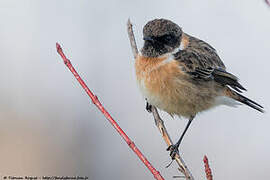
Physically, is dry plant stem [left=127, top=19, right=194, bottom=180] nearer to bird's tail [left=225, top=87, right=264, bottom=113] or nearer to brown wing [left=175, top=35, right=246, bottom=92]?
brown wing [left=175, top=35, right=246, bottom=92]

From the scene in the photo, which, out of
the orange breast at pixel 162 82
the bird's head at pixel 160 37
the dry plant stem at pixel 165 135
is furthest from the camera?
the orange breast at pixel 162 82

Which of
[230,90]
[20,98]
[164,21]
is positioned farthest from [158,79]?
[20,98]

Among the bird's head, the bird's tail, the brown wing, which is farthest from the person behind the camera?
the bird's tail

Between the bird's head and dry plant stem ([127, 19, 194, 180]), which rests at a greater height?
the bird's head

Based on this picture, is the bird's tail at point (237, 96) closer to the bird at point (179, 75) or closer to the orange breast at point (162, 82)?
the bird at point (179, 75)

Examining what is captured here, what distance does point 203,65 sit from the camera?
→ 650 cm

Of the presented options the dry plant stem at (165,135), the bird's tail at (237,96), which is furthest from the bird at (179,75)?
the dry plant stem at (165,135)

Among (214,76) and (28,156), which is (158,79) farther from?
(28,156)

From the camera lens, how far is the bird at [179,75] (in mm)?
6152

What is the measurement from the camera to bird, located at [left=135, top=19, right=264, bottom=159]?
6.15m

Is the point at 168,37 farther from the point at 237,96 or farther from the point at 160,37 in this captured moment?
the point at 237,96

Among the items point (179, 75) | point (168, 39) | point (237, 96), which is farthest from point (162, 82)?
point (237, 96)

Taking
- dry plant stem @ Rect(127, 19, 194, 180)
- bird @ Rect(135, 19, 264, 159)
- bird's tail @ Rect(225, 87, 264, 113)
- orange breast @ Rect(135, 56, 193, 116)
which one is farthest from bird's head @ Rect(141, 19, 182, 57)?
bird's tail @ Rect(225, 87, 264, 113)

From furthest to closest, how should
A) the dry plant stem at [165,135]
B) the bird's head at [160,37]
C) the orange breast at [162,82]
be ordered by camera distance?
1. the orange breast at [162,82]
2. the bird's head at [160,37]
3. the dry plant stem at [165,135]
